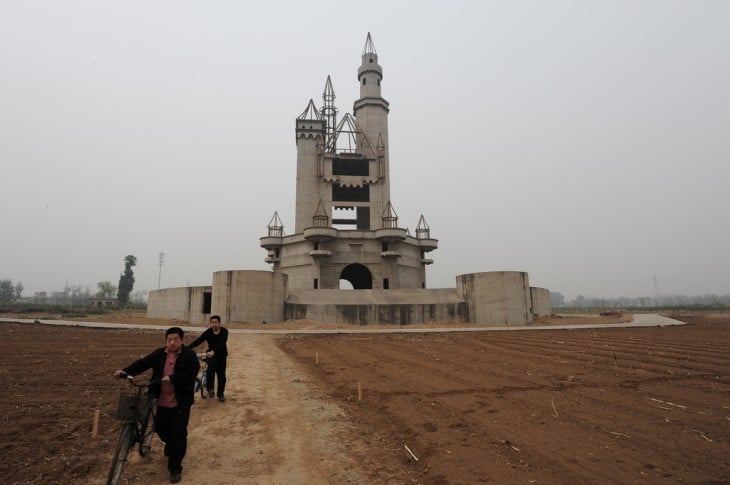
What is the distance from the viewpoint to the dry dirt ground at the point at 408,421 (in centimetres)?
453

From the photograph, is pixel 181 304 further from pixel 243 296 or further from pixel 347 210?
pixel 347 210

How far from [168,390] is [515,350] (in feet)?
39.4

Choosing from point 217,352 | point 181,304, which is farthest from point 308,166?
point 217,352

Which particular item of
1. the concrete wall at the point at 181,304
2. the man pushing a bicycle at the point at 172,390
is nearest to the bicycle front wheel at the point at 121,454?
the man pushing a bicycle at the point at 172,390

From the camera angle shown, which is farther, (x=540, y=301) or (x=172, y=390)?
(x=540, y=301)

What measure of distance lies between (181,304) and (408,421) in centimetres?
2759

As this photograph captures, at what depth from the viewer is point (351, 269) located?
4662cm

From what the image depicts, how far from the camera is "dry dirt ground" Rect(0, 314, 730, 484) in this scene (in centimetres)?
453

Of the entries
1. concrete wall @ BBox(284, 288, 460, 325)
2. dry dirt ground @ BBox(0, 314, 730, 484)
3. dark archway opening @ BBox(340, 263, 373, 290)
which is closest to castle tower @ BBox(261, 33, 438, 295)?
dark archway opening @ BBox(340, 263, 373, 290)

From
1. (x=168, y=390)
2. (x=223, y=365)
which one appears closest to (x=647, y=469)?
(x=168, y=390)

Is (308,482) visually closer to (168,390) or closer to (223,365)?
(168,390)

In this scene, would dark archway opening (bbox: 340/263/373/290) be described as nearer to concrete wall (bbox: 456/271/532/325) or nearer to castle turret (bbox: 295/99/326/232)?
castle turret (bbox: 295/99/326/232)

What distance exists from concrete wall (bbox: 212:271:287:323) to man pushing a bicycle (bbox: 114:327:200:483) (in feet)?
70.8

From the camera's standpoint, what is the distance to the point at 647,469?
447 centimetres
